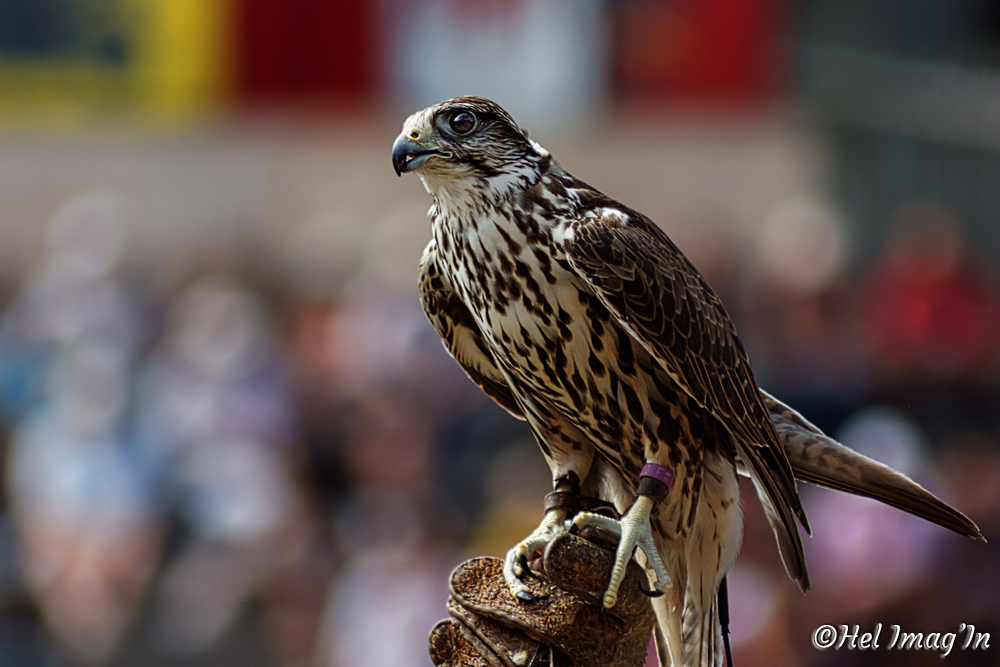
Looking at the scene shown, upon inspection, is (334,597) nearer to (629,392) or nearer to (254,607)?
(254,607)

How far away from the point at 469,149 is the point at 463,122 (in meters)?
0.07

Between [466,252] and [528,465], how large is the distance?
4.82 m

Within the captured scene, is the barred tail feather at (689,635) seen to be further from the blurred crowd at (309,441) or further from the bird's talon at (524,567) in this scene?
the blurred crowd at (309,441)

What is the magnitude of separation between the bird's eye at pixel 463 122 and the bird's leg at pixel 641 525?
2.65ft

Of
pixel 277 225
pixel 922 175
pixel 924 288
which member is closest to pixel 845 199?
pixel 922 175

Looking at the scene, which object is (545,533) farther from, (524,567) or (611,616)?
(611,616)

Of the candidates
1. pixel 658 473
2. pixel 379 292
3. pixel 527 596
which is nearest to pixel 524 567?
pixel 527 596

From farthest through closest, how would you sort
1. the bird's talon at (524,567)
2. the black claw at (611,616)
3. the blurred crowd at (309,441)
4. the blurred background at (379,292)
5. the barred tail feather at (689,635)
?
the blurred crowd at (309,441)
the blurred background at (379,292)
the barred tail feather at (689,635)
the bird's talon at (524,567)
the black claw at (611,616)

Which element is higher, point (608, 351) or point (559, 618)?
point (608, 351)

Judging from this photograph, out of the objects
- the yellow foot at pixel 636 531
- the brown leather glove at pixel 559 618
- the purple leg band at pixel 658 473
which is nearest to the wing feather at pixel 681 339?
the purple leg band at pixel 658 473

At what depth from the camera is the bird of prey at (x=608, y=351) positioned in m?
2.80

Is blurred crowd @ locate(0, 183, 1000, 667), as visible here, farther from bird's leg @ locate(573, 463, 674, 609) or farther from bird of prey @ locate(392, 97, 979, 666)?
bird's leg @ locate(573, 463, 674, 609)

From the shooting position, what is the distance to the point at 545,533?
9.22ft

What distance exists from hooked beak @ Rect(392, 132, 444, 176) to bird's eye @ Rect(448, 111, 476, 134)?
8cm
